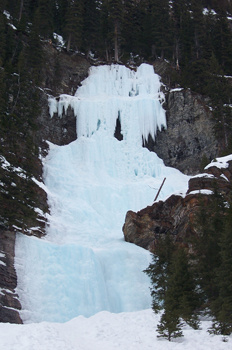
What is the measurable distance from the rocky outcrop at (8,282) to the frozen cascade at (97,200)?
16.0 inches

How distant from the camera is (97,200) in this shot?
95.7ft

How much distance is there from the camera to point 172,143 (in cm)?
3659

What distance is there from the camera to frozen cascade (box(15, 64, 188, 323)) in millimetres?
17578

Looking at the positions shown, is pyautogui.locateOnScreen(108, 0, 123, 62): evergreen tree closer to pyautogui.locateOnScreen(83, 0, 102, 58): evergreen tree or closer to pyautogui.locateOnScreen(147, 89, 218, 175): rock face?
pyautogui.locateOnScreen(83, 0, 102, 58): evergreen tree

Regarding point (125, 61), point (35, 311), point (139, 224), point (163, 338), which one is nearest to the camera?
point (163, 338)

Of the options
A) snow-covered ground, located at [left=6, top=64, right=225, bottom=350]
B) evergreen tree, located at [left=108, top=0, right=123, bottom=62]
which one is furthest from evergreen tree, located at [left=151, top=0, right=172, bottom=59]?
evergreen tree, located at [left=108, top=0, right=123, bottom=62]

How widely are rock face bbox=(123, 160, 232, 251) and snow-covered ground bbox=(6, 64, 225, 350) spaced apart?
101 centimetres

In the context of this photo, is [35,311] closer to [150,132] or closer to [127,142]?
[127,142]

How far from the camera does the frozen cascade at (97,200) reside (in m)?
17.6

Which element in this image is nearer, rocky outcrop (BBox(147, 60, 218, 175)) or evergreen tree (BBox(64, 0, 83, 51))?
rocky outcrop (BBox(147, 60, 218, 175))

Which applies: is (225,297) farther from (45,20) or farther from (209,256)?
(45,20)

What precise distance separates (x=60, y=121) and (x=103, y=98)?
587cm

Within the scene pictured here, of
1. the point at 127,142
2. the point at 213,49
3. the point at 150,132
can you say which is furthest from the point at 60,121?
the point at 213,49

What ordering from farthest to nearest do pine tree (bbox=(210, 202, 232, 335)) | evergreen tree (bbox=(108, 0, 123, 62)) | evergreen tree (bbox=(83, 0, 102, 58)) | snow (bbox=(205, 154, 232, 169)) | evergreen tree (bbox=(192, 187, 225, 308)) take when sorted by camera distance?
evergreen tree (bbox=(108, 0, 123, 62))
evergreen tree (bbox=(83, 0, 102, 58))
snow (bbox=(205, 154, 232, 169))
evergreen tree (bbox=(192, 187, 225, 308))
pine tree (bbox=(210, 202, 232, 335))
